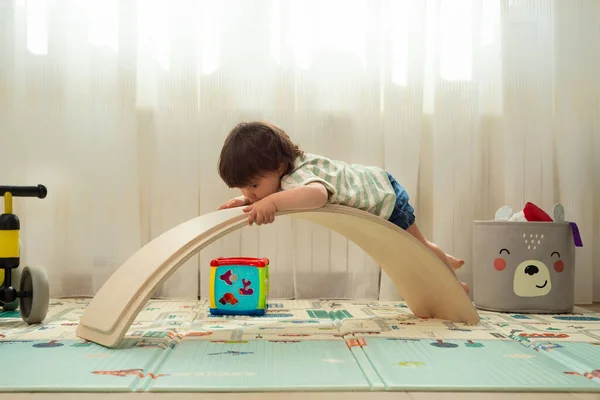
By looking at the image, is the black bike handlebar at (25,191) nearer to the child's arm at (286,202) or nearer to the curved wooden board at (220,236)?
the curved wooden board at (220,236)

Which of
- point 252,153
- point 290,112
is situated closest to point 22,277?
point 252,153

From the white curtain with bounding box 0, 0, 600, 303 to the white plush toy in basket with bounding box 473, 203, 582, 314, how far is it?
262 millimetres

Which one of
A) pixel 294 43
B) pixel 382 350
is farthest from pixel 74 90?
pixel 382 350

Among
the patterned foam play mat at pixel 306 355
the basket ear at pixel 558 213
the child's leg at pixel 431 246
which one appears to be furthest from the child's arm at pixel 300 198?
the basket ear at pixel 558 213

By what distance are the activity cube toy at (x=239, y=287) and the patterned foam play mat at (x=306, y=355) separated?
0.06m

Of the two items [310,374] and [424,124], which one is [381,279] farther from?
[310,374]

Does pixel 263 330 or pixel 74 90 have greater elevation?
pixel 74 90

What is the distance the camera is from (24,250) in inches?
85.8

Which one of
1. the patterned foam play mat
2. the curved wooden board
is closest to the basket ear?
the patterned foam play mat

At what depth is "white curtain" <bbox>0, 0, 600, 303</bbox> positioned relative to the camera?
2188 millimetres

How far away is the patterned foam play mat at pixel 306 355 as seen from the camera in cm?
105

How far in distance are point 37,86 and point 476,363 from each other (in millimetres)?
1740

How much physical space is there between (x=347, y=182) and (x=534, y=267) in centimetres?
74

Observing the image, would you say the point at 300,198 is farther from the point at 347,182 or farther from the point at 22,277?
the point at 22,277
